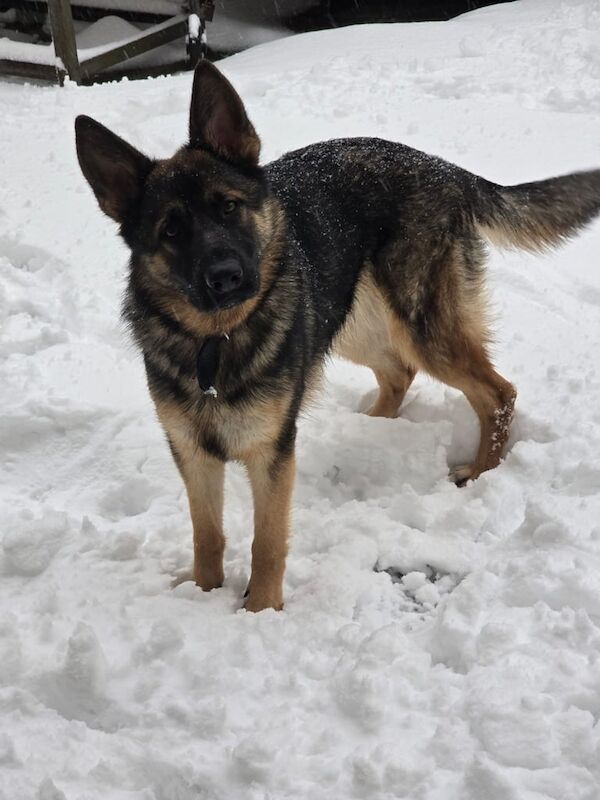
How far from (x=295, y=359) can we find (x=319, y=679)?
125cm

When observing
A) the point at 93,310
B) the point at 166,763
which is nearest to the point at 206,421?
the point at 166,763

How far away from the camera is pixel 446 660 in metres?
2.67

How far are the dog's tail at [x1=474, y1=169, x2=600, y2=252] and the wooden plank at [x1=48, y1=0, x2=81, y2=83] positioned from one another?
6.64 m

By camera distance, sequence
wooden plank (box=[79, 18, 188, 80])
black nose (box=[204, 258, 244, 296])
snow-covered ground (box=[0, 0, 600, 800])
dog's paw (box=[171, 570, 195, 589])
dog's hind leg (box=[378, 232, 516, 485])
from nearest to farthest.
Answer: snow-covered ground (box=[0, 0, 600, 800]), black nose (box=[204, 258, 244, 296]), dog's paw (box=[171, 570, 195, 589]), dog's hind leg (box=[378, 232, 516, 485]), wooden plank (box=[79, 18, 188, 80])

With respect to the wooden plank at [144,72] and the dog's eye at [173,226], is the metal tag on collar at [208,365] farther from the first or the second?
the wooden plank at [144,72]

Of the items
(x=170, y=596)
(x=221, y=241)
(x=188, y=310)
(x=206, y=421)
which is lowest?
(x=170, y=596)

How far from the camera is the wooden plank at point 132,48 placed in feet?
30.2

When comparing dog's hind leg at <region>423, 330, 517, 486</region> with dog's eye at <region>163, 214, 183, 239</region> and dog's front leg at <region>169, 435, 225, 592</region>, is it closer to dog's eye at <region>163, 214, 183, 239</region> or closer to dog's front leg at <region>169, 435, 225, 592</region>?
dog's front leg at <region>169, 435, 225, 592</region>

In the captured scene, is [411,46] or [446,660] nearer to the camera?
[446,660]

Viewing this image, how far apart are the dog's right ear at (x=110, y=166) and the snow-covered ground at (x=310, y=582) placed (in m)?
1.43

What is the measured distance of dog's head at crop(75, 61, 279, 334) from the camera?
9.05ft

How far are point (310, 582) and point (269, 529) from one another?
1.06ft

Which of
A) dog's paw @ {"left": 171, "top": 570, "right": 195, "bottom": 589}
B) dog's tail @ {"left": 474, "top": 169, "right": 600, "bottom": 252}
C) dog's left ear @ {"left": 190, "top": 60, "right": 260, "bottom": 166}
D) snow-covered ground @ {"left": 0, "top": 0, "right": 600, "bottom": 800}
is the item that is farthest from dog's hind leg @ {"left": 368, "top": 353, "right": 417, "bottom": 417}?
dog's left ear @ {"left": 190, "top": 60, "right": 260, "bottom": 166}

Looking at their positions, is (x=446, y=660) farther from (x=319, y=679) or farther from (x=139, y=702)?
(x=139, y=702)
